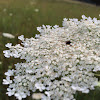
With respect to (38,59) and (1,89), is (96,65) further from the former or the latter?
(1,89)

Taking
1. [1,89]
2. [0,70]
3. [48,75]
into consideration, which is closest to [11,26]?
[0,70]

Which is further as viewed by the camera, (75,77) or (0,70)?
(0,70)

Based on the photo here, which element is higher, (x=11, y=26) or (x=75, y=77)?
(x=11, y=26)

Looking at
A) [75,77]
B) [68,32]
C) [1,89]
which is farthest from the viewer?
[1,89]

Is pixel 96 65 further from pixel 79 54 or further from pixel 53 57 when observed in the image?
pixel 53 57

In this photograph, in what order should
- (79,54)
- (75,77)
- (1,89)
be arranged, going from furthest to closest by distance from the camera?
(1,89)
(79,54)
(75,77)

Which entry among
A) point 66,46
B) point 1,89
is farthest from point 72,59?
point 1,89

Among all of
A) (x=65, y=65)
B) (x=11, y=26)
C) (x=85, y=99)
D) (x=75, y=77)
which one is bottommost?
(x=85, y=99)
